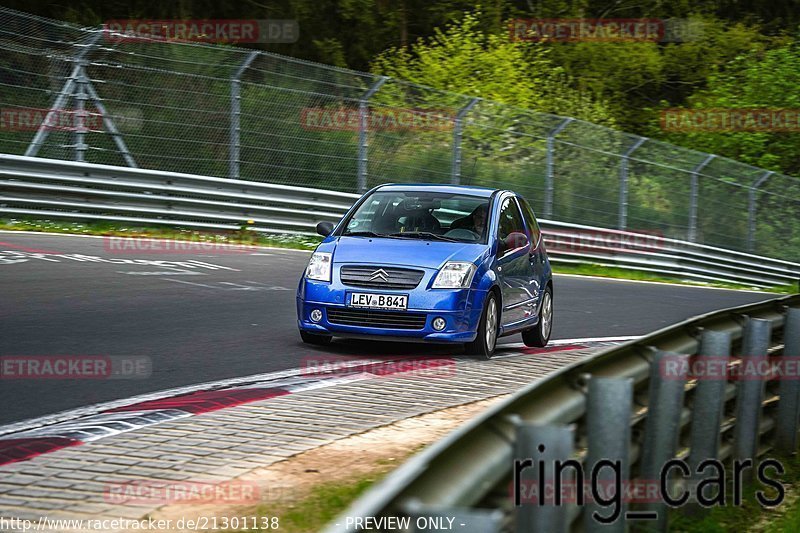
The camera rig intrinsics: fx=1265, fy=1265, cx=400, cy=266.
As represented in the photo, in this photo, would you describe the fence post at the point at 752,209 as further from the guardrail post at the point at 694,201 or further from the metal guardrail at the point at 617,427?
the metal guardrail at the point at 617,427

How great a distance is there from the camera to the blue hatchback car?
434 inches

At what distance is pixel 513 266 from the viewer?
40.2ft

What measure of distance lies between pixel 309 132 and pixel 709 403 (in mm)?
17119

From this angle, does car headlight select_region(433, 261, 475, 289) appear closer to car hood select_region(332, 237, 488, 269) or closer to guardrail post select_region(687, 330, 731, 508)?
car hood select_region(332, 237, 488, 269)

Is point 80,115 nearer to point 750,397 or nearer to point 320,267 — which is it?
point 320,267

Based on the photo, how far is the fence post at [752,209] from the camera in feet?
106

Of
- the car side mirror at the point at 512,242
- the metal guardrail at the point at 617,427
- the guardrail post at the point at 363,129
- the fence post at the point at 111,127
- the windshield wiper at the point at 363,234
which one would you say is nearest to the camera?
the metal guardrail at the point at 617,427

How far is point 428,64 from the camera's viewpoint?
39.4 metres

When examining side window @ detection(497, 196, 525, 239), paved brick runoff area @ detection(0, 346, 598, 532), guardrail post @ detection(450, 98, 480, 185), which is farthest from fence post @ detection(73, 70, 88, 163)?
paved brick runoff area @ detection(0, 346, 598, 532)

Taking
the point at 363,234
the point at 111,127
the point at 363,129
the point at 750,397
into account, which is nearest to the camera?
the point at 750,397

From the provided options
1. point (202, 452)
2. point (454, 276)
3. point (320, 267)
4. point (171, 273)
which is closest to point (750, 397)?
point (202, 452)

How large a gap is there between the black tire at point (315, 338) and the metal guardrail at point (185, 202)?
8965 mm

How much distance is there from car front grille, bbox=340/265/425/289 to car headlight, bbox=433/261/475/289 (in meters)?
0.16

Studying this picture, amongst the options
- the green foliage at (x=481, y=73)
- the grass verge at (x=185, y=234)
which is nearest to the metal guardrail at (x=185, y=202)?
the grass verge at (x=185, y=234)
